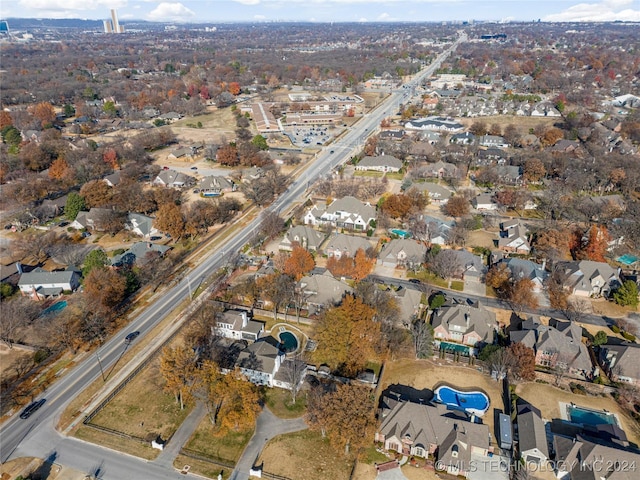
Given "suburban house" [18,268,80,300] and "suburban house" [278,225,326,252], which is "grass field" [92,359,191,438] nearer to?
"suburban house" [18,268,80,300]

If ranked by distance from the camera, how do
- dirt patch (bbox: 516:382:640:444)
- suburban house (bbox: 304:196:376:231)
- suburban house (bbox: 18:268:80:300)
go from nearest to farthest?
dirt patch (bbox: 516:382:640:444) → suburban house (bbox: 18:268:80:300) → suburban house (bbox: 304:196:376:231)

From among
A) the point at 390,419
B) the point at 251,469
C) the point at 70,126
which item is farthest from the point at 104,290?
the point at 70,126

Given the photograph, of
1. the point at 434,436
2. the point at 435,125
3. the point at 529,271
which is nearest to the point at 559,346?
the point at 529,271

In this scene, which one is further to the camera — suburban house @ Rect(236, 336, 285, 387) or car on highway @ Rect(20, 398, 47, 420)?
suburban house @ Rect(236, 336, 285, 387)

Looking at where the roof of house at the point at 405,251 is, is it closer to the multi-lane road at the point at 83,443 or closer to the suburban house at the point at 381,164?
the multi-lane road at the point at 83,443

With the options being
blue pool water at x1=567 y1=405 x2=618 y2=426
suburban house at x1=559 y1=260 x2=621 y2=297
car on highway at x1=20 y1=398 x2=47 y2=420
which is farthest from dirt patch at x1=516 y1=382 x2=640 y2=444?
car on highway at x1=20 y1=398 x2=47 y2=420

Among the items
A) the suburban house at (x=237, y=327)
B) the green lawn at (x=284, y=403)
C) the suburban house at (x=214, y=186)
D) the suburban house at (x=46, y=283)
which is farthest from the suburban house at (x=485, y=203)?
the suburban house at (x=46, y=283)

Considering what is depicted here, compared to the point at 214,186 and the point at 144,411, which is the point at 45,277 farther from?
the point at 214,186
